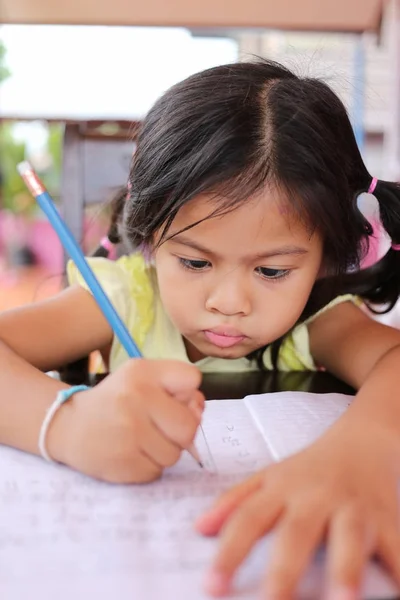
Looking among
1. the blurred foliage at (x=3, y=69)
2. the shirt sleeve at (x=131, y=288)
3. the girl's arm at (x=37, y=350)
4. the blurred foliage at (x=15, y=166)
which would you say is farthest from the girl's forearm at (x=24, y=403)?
the blurred foliage at (x=15, y=166)

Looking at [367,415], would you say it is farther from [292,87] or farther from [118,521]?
[292,87]

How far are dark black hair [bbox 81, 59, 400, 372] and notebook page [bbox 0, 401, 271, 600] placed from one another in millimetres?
223

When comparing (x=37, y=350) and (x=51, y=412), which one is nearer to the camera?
(x=51, y=412)

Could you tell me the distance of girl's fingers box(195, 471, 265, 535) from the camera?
346 millimetres

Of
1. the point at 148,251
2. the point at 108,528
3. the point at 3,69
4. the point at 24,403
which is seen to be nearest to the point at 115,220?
the point at 148,251

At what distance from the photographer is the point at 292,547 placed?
1.01ft

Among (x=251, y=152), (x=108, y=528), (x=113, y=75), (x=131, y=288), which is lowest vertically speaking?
(x=113, y=75)

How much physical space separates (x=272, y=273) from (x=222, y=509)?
0.31m

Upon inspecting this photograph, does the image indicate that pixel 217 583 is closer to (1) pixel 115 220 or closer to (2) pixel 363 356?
(2) pixel 363 356

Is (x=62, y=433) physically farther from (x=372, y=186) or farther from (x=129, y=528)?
(x=372, y=186)

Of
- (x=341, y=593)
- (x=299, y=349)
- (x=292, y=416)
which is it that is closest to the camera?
(x=341, y=593)

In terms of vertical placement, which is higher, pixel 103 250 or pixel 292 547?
pixel 292 547

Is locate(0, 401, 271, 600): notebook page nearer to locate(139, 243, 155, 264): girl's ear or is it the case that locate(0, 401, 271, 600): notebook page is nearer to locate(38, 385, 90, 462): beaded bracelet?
locate(38, 385, 90, 462): beaded bracelet

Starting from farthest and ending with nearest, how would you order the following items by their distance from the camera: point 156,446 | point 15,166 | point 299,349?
point 15,166 → point 299,349 → point 156,446
